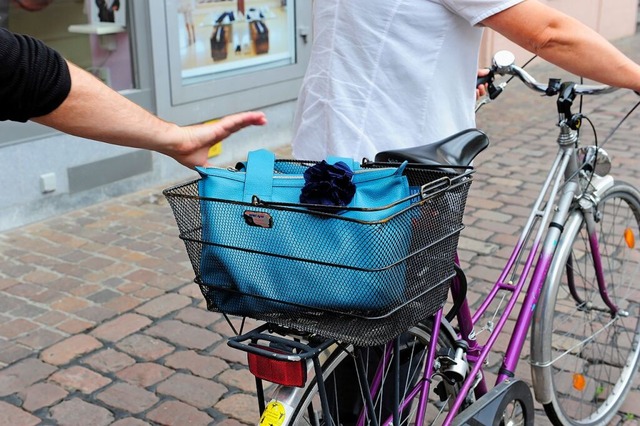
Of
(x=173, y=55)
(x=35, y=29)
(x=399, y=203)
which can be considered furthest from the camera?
(x=173, y=55)

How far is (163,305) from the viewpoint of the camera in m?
4.25

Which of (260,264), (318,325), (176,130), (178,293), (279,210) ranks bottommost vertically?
(178,293)

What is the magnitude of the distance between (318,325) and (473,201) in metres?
4.29

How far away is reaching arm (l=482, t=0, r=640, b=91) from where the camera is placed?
7.03 feet

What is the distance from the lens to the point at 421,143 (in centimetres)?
235

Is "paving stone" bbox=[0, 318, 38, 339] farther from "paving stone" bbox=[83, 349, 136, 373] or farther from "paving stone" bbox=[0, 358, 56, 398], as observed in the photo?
"paving stone" bbox=[83, 349, 136, 373]

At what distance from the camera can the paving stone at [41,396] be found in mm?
3367

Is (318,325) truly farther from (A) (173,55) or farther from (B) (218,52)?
(B) (218,52)

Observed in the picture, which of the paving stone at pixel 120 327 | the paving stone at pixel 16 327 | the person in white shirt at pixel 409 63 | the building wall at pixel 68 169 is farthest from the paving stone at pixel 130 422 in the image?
the building wall at pixel 68 169

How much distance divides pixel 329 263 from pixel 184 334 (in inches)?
95.8

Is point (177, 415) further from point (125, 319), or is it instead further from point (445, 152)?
point (445, 152)

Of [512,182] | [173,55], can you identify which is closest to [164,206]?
[173,55]

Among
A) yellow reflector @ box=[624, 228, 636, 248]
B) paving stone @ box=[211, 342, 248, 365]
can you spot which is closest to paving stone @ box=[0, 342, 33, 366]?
paving stone @ box=[211, 342, 248, 365]

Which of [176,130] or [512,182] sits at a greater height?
[176,130]
